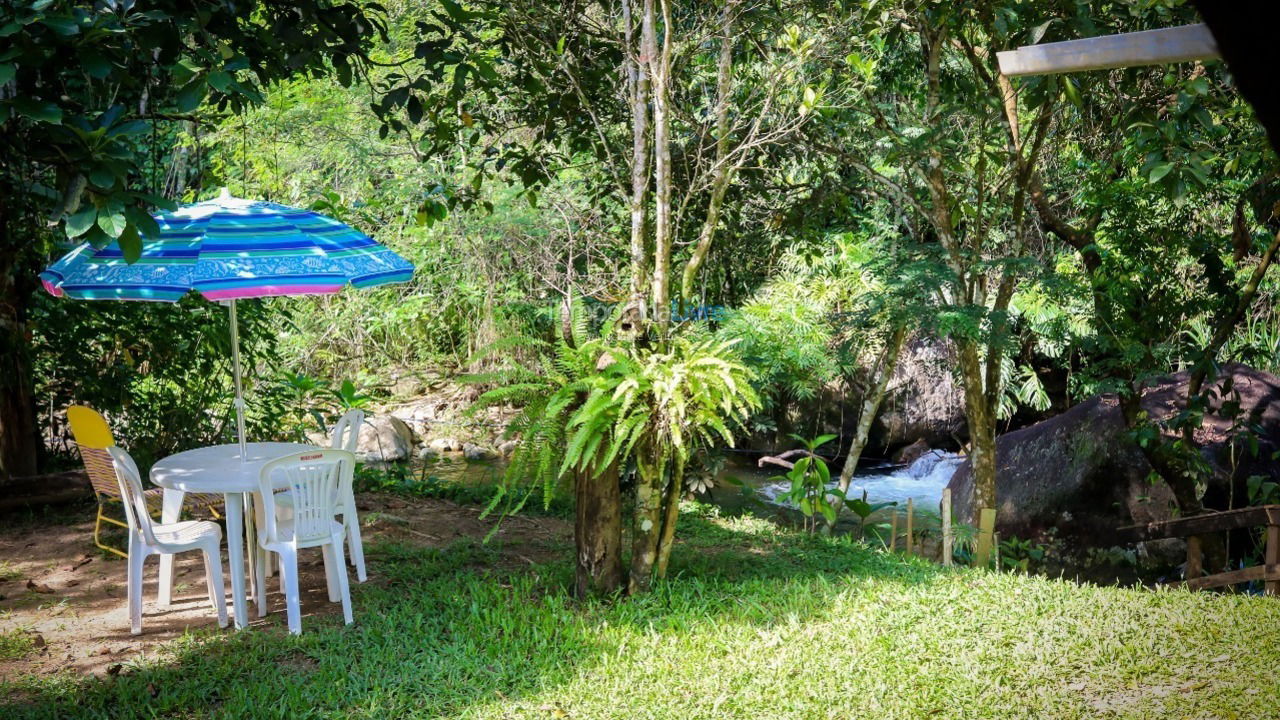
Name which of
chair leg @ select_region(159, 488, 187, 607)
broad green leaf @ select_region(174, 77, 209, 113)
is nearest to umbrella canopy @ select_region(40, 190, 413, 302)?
chair leg @ select_region(159, 488, 187, 607)

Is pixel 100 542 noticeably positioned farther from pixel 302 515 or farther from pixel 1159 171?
pixel 1159 171

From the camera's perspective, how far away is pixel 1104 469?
917 centimetres

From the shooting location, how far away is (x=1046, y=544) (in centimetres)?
913

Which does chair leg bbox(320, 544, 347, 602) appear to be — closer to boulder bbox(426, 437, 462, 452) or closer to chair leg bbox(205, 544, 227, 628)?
chair leg bbox(205, 544, 227, 628)

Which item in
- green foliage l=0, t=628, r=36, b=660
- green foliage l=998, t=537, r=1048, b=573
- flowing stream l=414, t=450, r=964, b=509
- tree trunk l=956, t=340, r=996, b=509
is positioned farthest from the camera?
flowing stream l=414, t=450, r=964, b=509

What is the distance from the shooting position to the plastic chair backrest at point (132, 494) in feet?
16.0

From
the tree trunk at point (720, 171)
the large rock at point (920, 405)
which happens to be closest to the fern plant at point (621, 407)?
the tree trunk at point (720, 171)

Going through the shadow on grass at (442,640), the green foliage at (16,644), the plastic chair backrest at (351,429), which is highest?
the plastic chair backrest at (351,429)

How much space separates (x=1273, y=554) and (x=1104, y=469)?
2.97 meters

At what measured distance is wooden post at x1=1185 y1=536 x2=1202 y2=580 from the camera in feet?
22.7

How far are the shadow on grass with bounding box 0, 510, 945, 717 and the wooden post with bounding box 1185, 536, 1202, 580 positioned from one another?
85.2 inches

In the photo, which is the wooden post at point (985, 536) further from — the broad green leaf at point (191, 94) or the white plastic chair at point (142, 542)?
the broad green leaf at point (191, 94)

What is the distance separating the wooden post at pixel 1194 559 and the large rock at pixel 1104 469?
1645 mm

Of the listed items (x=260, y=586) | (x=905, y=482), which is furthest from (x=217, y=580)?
(x=905, y=482)
